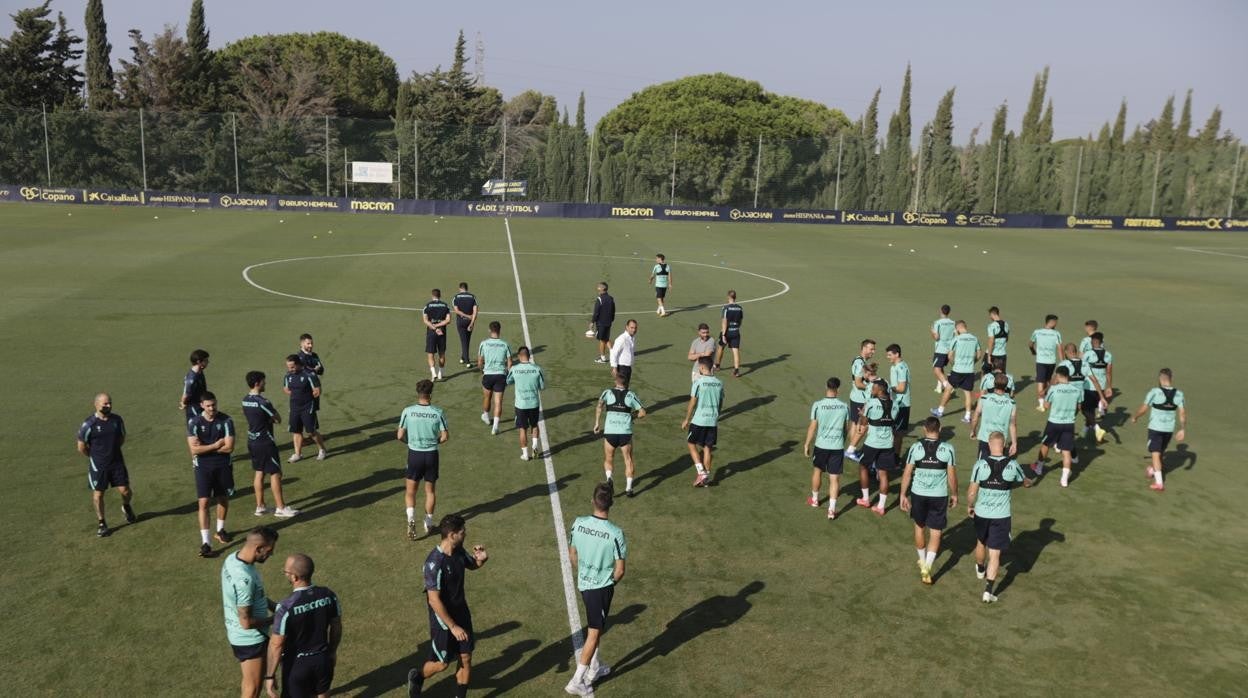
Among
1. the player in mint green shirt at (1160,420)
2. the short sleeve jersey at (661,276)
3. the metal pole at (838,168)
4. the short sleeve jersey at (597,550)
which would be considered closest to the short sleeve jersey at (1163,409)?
the player in mint green shirt at (1160,420)

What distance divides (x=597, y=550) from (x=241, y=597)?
9.85 feet

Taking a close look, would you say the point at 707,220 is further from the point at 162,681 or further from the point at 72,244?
the point at 162,681

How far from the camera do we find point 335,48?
3686 inches

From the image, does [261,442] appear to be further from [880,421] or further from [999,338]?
[999,338]

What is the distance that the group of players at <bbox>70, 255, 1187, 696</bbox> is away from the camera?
7000 mm

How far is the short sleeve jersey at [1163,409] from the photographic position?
44.3 feet

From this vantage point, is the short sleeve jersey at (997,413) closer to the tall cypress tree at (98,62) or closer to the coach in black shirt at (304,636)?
the coach in black shirt at (304,636)

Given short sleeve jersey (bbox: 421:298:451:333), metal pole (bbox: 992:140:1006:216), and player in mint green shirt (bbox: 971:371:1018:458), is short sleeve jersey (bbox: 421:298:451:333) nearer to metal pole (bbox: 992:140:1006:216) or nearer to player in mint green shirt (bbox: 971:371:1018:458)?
player in mint green shirt (bbox: 971:371:1018:458)

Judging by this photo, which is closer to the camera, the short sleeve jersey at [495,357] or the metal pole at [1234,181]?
the short sleeve jersey at [495,357]

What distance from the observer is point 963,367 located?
1698cm

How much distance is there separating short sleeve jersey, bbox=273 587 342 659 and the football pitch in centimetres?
137

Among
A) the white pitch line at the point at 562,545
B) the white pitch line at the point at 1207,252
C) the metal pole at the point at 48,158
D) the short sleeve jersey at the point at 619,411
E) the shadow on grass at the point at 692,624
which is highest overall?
the metal pole at the point at 48,158

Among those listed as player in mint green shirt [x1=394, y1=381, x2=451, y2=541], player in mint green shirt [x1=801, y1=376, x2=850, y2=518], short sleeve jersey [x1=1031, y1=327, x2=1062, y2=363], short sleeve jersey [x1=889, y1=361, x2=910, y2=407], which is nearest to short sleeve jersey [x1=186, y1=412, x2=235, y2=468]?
player in mint green shirt [x1=394, y1=381, x2=451, y2=541]

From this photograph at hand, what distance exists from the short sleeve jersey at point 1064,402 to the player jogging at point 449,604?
1011cm
